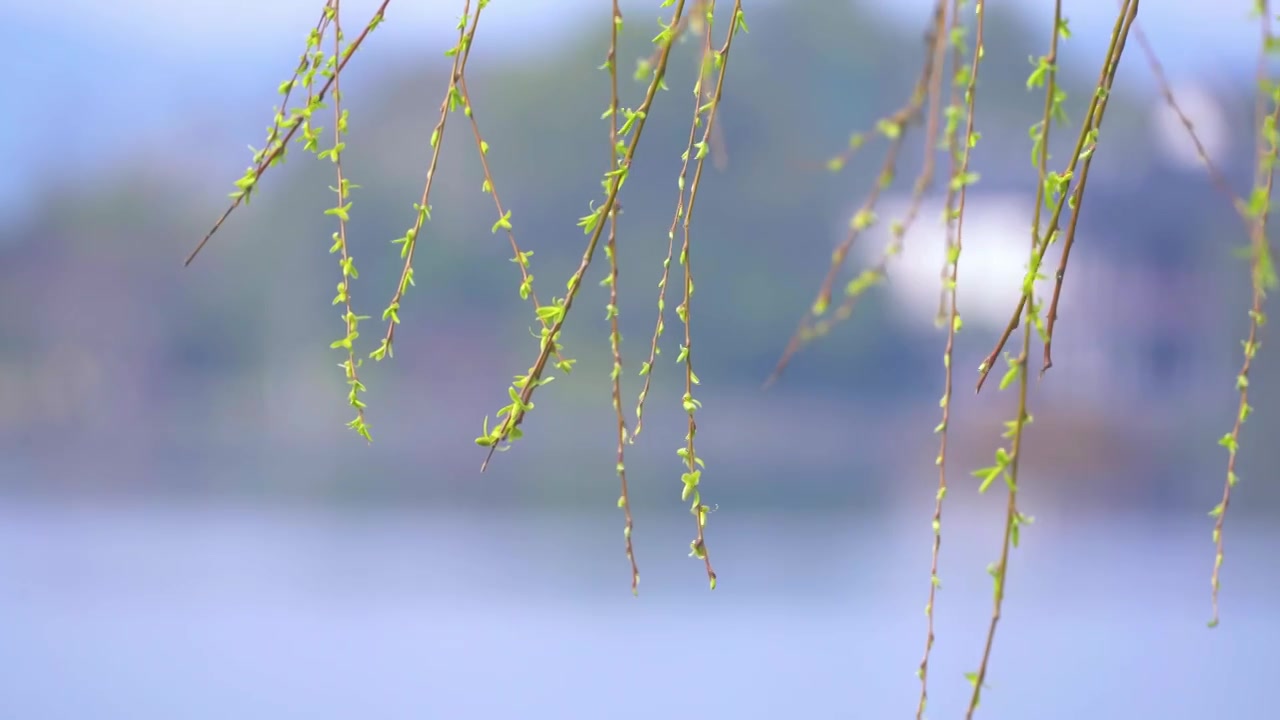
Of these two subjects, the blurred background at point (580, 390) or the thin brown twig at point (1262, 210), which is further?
the blurred background at point (580, 390)

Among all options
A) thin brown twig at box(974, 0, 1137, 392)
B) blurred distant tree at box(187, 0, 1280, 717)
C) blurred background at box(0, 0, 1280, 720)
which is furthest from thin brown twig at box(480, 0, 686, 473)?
blurred background at box(0, 0, 1280, 720)

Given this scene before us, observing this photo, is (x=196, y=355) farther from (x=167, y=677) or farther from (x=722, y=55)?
(x=722, y=55)

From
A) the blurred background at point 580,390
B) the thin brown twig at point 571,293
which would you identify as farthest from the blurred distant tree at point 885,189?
the blurred background at point 580,390

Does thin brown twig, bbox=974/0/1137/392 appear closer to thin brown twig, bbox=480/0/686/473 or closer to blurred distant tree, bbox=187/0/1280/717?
blurred distant tree, bbox=187/0/1280/717

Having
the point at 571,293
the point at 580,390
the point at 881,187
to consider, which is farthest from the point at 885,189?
the point at 580,390

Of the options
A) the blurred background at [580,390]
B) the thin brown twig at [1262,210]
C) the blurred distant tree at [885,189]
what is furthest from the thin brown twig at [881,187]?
the blurred background at [580,390]

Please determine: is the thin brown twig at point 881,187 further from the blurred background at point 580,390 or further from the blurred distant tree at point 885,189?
the blurred background at point 580,390

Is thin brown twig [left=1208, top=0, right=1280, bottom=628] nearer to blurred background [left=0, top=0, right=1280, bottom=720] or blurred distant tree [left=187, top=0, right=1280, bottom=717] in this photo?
blurred distant tree [left=187, top=0, right=1280, bottom=717]

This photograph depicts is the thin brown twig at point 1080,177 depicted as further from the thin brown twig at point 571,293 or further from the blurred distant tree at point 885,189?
the thin brown twig at point 571,293

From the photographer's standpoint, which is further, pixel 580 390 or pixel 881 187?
pixel 580 390

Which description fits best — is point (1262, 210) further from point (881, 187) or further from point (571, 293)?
point (571, 293)

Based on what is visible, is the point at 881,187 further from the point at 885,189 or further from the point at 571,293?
the point at 571,293

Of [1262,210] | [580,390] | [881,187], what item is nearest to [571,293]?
[881,187]

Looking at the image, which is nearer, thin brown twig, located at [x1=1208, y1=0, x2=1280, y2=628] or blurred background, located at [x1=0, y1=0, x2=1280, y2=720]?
thin brown twig, located at [x1=1208, y1=0, x2=1280, y2=628]
